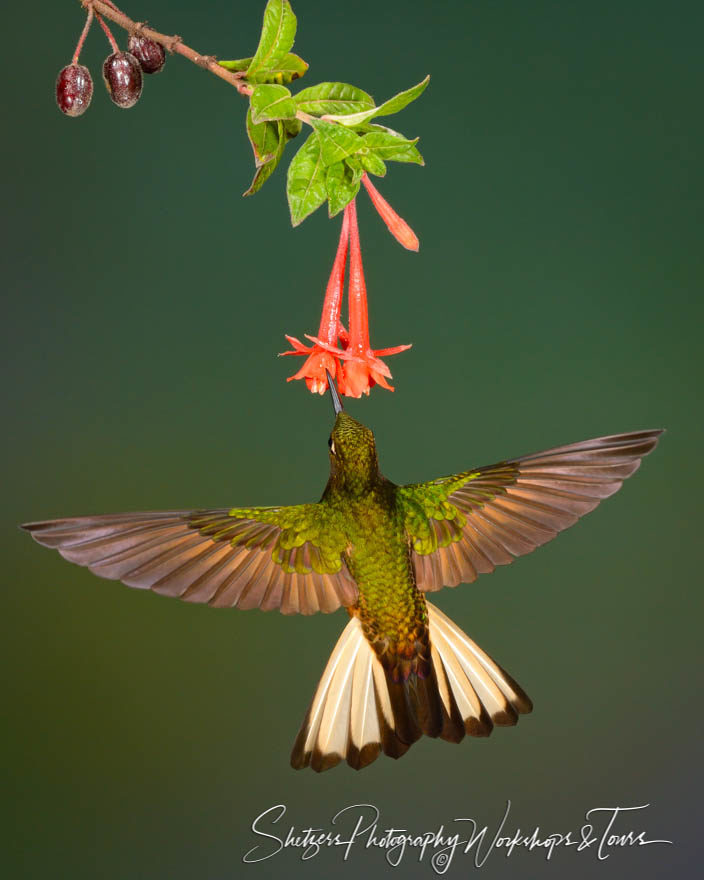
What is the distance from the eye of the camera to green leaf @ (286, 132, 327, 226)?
0.83m

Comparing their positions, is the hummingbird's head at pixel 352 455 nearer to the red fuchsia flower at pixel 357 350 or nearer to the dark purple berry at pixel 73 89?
the red fuchsia flower at pixel 357 350

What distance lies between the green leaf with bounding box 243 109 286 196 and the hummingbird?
0.30 m

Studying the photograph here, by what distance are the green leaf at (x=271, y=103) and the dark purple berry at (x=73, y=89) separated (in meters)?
0.23

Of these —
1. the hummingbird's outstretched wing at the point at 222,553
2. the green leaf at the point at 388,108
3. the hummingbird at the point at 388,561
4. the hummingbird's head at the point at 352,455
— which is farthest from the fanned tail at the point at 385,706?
the green leaf at the point at 388,108

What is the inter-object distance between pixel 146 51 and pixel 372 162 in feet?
1.02

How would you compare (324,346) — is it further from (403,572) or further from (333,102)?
(403,572)

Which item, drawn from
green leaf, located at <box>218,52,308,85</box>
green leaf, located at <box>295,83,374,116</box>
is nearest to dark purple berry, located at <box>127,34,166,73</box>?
green leaf, located at <box>218,52,308,85</box>

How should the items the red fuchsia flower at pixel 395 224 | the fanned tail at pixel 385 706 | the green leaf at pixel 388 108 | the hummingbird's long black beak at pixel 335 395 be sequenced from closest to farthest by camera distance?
the green leaf at pixel 388 108
the red fuchsia flower at pixel 395 224
the hummingbird's long black beak at pixel 335 395
the fanned tail at pixel 385 706

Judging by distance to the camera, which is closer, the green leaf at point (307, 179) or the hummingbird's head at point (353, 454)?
the green leaf at point (307, 179)

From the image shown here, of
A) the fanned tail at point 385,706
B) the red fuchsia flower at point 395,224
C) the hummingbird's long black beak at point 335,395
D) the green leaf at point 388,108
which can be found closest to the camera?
the green leaf at point 388,108

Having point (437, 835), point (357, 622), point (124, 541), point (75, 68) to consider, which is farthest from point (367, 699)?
point (437, 835)

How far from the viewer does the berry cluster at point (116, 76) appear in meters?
0.91

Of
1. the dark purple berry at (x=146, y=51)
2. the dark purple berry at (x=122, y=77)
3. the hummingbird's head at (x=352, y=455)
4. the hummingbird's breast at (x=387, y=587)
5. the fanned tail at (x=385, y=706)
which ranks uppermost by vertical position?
the dark purple berry at (x=146, y=51)

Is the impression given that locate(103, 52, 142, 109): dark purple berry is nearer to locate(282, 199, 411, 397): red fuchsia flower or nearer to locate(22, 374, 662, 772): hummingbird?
locate(282, 199, 411, 397): red fuchsia flower
